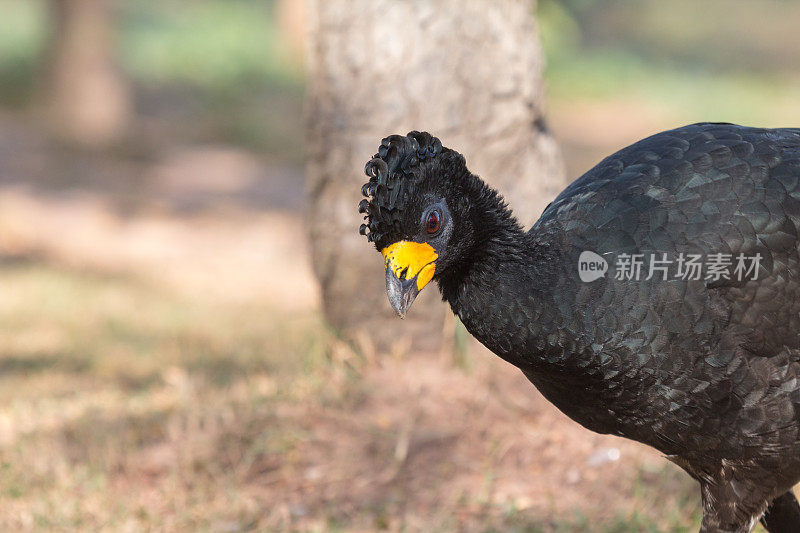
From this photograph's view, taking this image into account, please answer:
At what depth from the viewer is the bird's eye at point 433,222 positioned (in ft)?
9.68

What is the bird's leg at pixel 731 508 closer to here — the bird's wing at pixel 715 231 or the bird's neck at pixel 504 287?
the bird's wing at pixel 715 231

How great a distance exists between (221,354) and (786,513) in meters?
4.49

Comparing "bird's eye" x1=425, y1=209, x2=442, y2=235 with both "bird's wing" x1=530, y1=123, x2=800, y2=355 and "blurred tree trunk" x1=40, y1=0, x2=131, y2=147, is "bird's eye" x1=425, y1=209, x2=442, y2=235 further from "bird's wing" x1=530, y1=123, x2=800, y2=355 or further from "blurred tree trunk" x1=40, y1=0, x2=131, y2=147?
"blurred tree trunk" x1=40, y1=0, x2=131, y2=147

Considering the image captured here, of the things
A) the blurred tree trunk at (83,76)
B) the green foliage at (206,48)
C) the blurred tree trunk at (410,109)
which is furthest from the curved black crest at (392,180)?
the green foliage at (206,48)

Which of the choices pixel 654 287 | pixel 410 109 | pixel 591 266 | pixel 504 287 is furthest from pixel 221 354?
pixel 654 287

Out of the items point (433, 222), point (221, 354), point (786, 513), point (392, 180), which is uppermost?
point (392, 180)

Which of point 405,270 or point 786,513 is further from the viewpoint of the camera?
point 786,513

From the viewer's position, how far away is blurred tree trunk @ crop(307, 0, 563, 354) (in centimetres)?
509

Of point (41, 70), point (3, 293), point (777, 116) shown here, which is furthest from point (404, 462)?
point (777, 116)

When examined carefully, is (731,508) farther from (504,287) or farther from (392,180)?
(392,180)

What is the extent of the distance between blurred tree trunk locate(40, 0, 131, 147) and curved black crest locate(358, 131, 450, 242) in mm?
10538

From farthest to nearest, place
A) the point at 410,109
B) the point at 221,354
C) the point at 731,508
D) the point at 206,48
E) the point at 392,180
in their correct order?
the point at 206,48
the point at 221,354
the point at 410,109
the point at 731,508
the point at 392,180

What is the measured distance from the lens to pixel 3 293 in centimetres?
799

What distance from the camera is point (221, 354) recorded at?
7031mm
